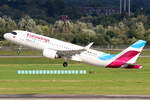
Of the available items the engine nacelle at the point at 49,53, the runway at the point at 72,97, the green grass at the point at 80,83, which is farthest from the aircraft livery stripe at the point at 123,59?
the runway at the point at 72,97

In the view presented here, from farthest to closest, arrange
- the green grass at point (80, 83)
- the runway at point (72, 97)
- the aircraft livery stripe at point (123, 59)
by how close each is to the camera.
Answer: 1. the aircraft livery stripe at point (123, 59)
2. the green grass at point (80, 83)
3. the runway at point (72, 97)

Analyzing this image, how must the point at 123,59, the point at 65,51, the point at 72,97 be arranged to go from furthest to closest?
the point at 65,51 < the point at 123,59 < the point at 72,97

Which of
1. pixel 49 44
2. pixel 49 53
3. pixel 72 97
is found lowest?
pixel 72 97

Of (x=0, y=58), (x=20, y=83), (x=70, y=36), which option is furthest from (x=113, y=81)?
(x=70, y=36)

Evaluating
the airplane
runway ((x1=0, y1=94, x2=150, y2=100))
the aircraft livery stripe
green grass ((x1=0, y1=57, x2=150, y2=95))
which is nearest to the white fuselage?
the airplane

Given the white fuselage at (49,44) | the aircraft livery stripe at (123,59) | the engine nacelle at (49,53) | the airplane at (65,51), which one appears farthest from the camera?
the white fuselage at (49,44)

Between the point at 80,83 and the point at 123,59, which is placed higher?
the point at 123,59

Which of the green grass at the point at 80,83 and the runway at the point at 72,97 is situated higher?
the runway at the point at 72,97

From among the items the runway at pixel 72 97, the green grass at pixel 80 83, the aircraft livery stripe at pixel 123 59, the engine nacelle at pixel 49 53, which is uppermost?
the engine nacelle at pixel 49 53

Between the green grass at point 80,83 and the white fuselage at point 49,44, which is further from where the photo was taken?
the white fuselage at point 49,44

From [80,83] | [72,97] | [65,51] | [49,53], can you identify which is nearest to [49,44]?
[49,53]

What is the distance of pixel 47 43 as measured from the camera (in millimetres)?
81688

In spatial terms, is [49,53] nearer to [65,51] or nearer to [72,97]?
[65,51]

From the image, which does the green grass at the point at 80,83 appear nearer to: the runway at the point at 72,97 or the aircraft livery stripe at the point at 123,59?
the aircraft livery stripe at the point at 123,59
